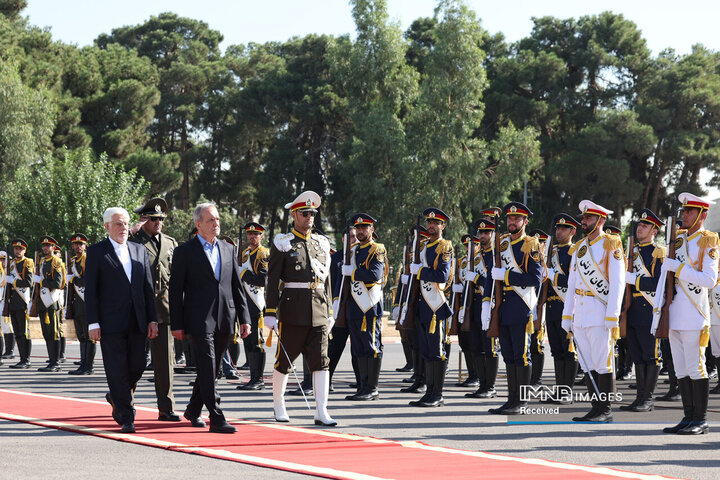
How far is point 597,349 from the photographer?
9.82m

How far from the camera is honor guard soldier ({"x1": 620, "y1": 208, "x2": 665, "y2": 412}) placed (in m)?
11.5

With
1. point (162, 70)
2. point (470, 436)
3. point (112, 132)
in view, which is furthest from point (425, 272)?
point (162, 70)

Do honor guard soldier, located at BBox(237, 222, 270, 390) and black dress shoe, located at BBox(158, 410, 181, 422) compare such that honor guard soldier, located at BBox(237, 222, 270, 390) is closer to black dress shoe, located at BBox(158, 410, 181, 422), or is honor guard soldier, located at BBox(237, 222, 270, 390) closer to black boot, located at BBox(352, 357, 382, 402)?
black boot, located at BBox(352, 357, 382, 402)

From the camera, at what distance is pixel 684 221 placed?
941cm

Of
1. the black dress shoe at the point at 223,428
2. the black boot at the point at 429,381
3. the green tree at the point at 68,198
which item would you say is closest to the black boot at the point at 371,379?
the black boot at the point at 429,381

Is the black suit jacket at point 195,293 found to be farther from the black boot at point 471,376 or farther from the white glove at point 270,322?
the black boot at point 471,376

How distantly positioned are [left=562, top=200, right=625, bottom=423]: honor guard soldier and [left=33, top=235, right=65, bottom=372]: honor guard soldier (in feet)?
31.9

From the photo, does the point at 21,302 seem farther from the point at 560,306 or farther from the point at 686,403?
the point at 686,403

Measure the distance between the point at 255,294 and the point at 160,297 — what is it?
3869 mm

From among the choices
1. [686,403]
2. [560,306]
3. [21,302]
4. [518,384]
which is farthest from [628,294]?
[21,302]

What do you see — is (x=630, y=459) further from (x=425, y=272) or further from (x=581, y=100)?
(x=581, y=100)

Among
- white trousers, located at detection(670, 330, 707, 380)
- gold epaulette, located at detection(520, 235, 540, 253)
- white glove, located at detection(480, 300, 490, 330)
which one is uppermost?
gold epaulette, located at detection(520, 235, 540, 253)

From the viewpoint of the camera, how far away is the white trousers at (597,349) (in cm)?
980

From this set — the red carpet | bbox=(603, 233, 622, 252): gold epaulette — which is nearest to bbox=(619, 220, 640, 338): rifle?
bbox=(603, 233, 622, 252): gold epaulette
